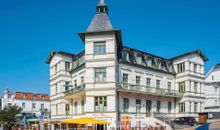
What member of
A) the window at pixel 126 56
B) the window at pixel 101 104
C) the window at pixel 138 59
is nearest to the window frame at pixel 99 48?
the window at pixel 126 56

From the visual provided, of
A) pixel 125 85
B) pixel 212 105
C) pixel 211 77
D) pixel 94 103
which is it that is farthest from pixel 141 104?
pixel 211 77

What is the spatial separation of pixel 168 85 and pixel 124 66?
10.4 meters

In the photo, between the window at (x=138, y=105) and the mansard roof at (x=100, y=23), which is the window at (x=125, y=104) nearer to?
the window at (x=138, y=105)

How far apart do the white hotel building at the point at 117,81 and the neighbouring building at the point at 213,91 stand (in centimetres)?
961

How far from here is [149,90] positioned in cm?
4372

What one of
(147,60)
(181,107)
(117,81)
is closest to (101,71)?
(117,81)

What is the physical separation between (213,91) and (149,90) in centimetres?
2387

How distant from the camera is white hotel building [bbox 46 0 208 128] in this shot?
1492 inches

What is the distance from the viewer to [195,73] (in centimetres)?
4944

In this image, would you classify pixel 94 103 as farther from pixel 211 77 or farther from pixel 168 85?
pixel 211 77

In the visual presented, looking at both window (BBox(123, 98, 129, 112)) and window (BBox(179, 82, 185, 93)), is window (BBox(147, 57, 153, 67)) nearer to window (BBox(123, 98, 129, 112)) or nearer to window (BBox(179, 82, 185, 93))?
window (BBox(179, 82, 185, 93))

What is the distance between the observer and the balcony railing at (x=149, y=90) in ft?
131

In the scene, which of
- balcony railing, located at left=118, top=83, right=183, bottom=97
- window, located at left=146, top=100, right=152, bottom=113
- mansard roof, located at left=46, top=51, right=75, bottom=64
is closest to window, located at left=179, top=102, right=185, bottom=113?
balcony railing, located at left=118, top=83, right=183, bottom=97

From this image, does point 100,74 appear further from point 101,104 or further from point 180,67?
point 180,67
